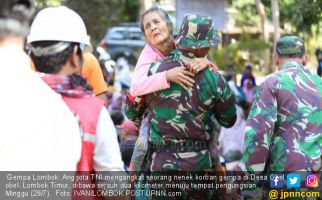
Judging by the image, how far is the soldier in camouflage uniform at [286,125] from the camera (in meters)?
4.02

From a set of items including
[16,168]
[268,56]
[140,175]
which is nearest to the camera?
[16,168]

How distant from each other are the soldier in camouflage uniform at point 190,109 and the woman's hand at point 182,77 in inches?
1.4

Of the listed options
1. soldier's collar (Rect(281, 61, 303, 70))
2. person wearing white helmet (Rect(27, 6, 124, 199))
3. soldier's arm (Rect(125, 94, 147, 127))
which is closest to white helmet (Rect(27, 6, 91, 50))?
person wearing white helmet (Rect(27, 6, 124, 199))

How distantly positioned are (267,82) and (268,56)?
18900 millimetres

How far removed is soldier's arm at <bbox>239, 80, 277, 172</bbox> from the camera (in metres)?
4.00

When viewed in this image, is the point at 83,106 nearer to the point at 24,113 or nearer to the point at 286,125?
the point at 24,113

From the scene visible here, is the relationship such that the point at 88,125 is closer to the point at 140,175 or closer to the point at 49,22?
the point at 49,22

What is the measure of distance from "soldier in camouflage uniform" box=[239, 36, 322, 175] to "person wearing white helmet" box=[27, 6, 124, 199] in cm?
145

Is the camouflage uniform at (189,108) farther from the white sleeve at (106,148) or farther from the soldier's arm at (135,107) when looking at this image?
the white sleeve at (106,148)

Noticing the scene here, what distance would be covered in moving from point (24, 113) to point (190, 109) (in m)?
1.76

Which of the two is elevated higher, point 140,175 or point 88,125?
point 88,125

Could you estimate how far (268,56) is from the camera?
22656 mm

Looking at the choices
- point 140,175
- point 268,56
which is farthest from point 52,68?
point 268,56

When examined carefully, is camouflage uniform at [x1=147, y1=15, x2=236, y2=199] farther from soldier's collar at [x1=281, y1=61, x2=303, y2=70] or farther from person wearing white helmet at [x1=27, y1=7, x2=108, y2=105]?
person wearing white helmet at [x1=27, y1=7, x2=108, y2=105]
